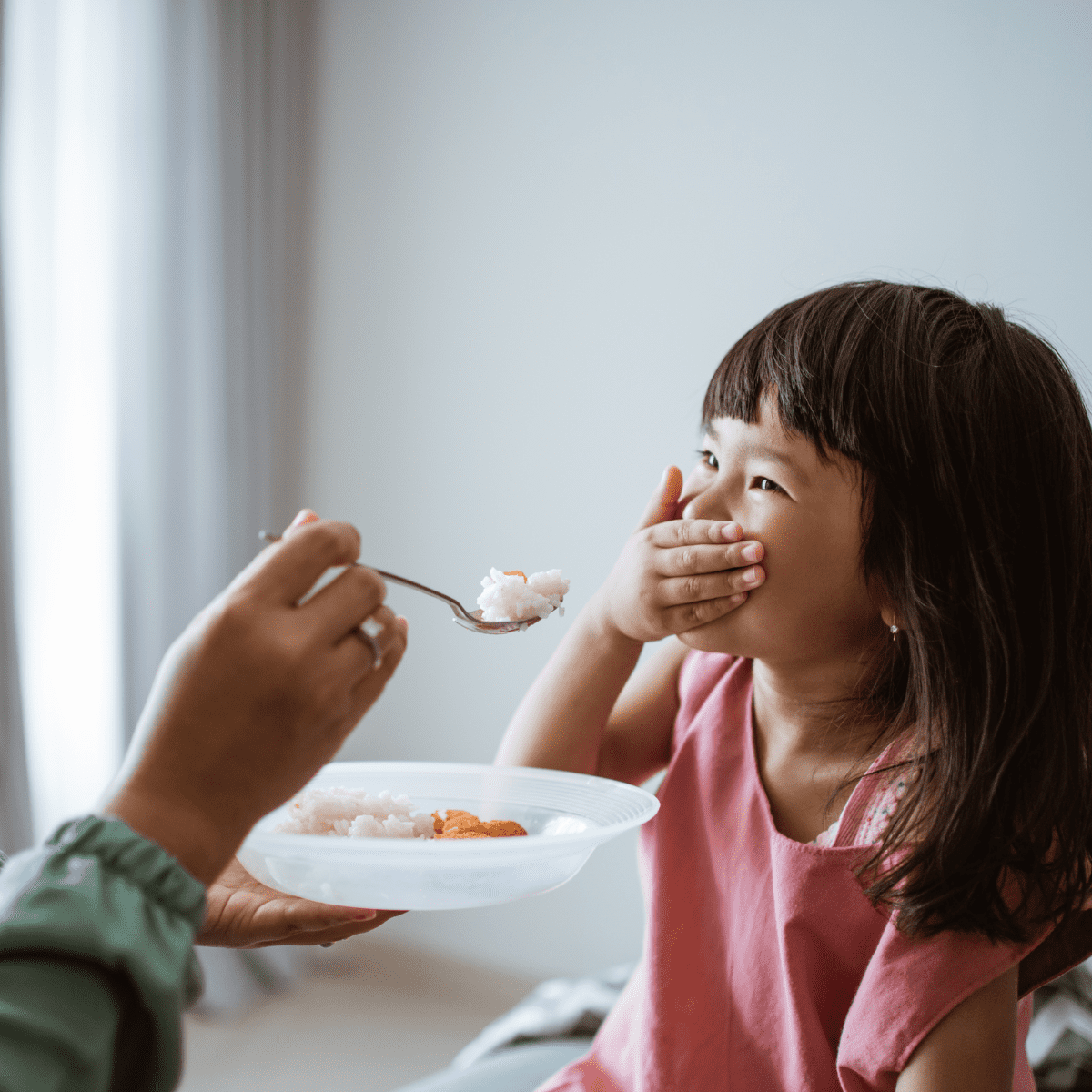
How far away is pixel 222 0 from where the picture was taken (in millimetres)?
2316

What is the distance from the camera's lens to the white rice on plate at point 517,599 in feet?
3.22

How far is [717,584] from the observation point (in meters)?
0.91

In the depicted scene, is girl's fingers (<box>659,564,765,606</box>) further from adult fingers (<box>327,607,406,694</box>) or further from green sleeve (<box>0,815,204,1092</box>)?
green sleeve (<box>0,815,204,1092</box>)

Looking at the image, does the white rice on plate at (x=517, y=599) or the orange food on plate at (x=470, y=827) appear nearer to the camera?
the orange food on plate at (x=470, y=827)

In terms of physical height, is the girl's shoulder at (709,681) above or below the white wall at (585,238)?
below

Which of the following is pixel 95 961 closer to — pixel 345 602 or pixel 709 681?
pixel 345 602

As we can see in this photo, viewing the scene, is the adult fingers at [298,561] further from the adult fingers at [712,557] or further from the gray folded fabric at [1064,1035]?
the gray folded fabric at [1064,1035]

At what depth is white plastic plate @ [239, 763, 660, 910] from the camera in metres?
0.72

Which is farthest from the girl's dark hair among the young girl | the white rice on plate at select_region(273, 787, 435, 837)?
the white rice on plate at select_region(273, 787, 435, 837)

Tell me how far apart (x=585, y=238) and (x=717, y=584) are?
1.51 metres

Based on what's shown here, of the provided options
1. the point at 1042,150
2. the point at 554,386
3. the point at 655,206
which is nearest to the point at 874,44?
the point at 1042,150

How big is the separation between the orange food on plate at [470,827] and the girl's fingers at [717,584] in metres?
0.28

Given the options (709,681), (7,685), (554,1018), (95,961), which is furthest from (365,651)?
(7,685)

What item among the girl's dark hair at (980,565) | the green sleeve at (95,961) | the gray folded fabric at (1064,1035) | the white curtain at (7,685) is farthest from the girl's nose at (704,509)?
the white curtain at (7,685)
